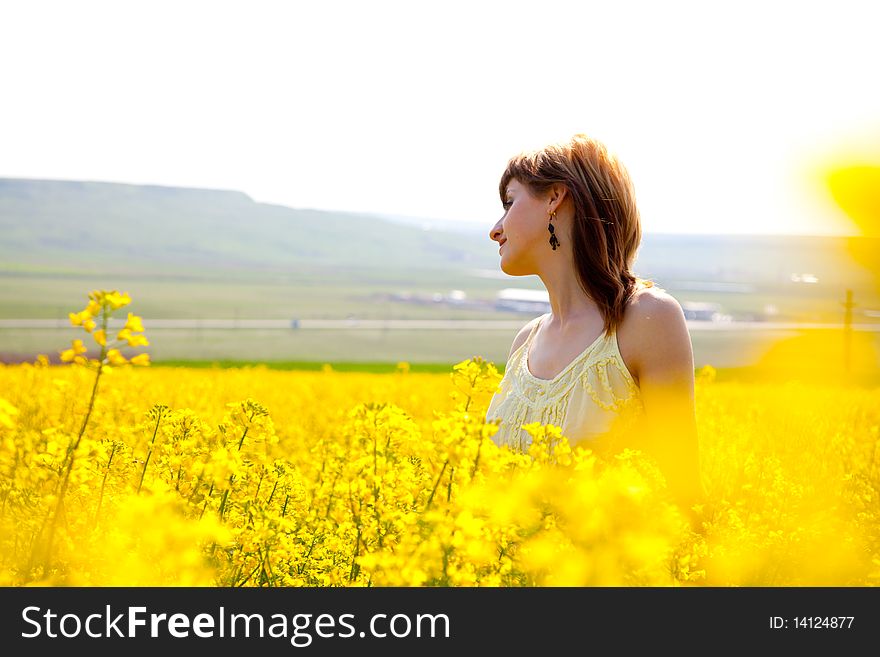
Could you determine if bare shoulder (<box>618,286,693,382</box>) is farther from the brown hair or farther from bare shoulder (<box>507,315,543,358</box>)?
bare shoulder (<box>507,315,543,358</box>)

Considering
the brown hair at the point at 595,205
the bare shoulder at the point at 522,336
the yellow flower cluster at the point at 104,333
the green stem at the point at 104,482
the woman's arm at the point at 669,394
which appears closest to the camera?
the yellow flower cluster at the point at 104,333

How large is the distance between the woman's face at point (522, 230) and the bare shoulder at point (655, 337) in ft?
1.06

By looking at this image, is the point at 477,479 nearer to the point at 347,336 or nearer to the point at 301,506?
the point at 301,506

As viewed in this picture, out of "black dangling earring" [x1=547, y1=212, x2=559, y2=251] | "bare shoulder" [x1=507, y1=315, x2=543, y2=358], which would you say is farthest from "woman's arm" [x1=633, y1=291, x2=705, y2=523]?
"bare shoulder" [x1=507, y1=315, x2=543, y2=358]

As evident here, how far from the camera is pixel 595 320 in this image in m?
2.79

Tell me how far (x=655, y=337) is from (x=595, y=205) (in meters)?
0.39

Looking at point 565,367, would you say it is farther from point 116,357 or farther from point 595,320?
point 116,357

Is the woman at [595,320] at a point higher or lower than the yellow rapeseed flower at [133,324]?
higher

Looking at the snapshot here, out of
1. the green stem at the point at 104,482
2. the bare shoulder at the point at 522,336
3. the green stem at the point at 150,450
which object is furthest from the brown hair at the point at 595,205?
the green stem at the point at 104,482

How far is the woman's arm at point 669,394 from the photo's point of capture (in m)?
2.54

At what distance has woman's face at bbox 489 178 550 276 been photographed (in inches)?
108

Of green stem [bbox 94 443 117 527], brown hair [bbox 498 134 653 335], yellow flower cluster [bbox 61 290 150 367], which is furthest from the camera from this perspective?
brown hair [bbox 498 134 653 335]

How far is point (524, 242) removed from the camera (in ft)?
9.07

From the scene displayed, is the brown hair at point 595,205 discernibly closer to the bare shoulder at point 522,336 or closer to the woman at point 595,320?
the woman at point 595,320
